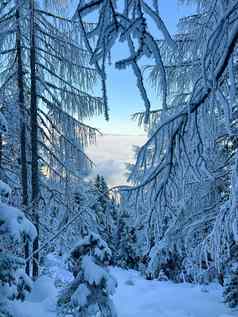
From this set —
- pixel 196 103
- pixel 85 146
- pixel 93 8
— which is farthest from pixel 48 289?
pixel 93 8

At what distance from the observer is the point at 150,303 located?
40.1 ft

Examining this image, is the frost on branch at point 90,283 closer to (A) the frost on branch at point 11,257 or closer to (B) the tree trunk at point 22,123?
(A) the frost on branch at point 11,257

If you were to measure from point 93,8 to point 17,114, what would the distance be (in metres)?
8.37

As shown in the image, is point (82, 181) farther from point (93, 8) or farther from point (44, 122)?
point (93, 8)

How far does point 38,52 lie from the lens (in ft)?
33.0

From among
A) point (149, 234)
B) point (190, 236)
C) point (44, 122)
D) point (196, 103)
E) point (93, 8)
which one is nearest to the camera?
point (93, 8)

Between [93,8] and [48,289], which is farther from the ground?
[93,8]

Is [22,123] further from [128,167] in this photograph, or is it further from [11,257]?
[11,257]

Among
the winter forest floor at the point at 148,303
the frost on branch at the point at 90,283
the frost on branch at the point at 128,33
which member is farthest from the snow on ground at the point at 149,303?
the frost on branch at the point at 128,33

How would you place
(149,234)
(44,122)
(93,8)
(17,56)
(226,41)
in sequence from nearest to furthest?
1. (93,8)
2. (226,41)
3. (149,234)
4. (17,56)
5. (44,122)

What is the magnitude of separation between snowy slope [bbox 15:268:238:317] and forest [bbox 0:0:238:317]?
1.6 inches

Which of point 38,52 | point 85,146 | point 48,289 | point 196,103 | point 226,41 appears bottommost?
point 48,289

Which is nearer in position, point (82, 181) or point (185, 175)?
point (185, 175)

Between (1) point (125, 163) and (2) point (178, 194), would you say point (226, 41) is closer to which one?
(2) point (178, 194)
